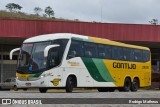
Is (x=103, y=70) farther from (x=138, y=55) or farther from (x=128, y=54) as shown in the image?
(x=138, y=55)

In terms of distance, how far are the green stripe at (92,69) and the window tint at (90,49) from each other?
12.9 inches

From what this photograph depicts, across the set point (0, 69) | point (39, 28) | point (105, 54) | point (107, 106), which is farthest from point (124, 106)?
point (0, 69)

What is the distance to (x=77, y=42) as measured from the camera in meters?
24.6

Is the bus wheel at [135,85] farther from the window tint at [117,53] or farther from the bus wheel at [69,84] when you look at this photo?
the bus wheel at [69,84]

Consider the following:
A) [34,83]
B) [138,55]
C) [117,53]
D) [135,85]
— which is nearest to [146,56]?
[138,55]

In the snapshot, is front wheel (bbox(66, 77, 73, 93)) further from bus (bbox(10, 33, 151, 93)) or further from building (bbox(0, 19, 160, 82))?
building (bbox(0, 19, 160, 82))

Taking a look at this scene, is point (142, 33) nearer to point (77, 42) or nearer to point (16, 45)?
point (16, 45)

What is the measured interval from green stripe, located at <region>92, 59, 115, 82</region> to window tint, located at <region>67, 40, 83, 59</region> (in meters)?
1.57

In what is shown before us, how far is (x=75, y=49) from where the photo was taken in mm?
24266

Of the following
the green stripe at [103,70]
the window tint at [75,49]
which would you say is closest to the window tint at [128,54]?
the green stripe at [103,70]

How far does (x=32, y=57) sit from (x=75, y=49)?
2.38 metres

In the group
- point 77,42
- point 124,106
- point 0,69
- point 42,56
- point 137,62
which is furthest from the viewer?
point 0,69

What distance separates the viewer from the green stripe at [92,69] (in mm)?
25266

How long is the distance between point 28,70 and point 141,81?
34.1ft
